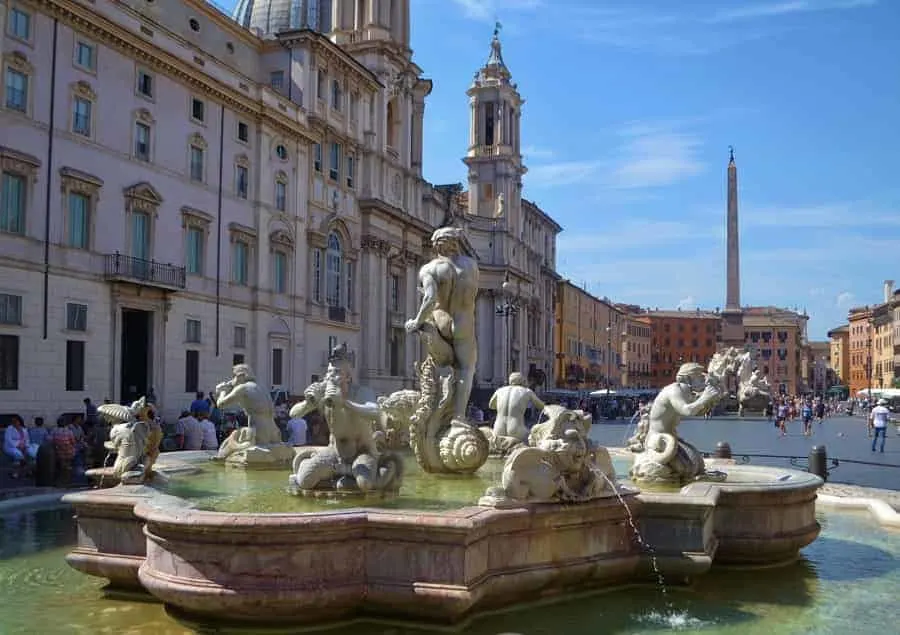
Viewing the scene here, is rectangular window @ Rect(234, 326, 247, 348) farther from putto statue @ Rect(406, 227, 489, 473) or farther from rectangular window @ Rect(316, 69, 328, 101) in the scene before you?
putto statue @ Rect(406, 227, 489, 473)

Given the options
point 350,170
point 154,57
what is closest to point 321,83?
point 350,170

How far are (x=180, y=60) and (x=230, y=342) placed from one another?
936cm

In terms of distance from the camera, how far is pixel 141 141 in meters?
27.0

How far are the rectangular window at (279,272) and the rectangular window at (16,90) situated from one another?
496 inches

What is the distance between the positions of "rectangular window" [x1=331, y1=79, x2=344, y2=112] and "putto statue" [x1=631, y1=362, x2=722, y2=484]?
106ft

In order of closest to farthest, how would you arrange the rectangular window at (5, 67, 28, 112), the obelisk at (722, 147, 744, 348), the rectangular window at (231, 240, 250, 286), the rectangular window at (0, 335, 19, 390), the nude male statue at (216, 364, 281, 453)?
the nude male statue at (216, 364, 281, 453) < the rectangular window at (0, 335, 19, 390) < the rectangular window at (5, 67, 28, 112) < the rectangular window at (231, 240, 250, 286) < the obelisk at (722, 147, 744, 348)

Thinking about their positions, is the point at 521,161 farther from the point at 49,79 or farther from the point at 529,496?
the point at 529,496

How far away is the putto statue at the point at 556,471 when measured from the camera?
6.21 metres

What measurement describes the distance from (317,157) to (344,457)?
104 ft

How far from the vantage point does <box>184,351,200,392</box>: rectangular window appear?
28500 millimetres

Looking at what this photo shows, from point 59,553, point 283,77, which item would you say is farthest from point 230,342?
point 59,553

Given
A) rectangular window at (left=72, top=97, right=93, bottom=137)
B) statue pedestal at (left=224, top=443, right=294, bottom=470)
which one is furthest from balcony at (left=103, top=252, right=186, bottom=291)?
statue pedestal at (left=224, top=443, right=294, bottom=470)

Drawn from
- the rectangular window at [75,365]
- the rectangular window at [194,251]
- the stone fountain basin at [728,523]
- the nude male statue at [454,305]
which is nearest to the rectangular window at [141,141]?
the rectangular window at [194,251]

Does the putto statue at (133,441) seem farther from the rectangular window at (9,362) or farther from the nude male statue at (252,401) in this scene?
the rectangular window at (9,362)
